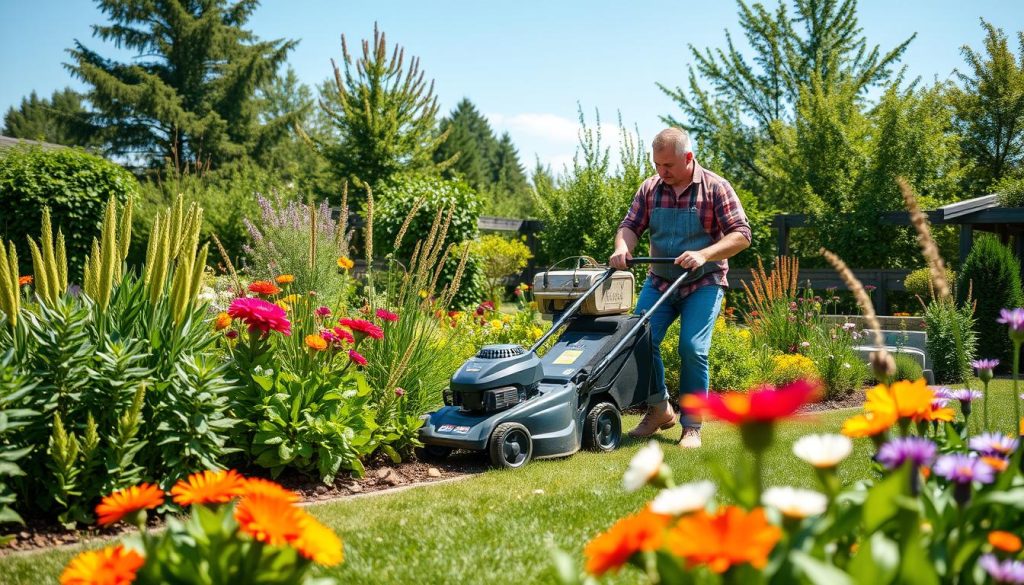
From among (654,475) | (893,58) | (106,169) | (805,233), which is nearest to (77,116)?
(106,169)

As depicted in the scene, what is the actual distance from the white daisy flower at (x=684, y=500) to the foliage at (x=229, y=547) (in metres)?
0.57

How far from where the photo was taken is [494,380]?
157 inches

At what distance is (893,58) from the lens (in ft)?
86.5

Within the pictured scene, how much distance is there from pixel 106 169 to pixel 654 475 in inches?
475

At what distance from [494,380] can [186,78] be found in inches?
1184

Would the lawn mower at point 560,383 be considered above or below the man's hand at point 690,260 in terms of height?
below

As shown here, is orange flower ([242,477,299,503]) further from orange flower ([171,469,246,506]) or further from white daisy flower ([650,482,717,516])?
white daisy flower ([650,482,717,516])

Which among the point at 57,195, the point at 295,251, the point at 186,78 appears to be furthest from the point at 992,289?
the point at 186,78

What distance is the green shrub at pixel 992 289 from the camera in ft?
28.9

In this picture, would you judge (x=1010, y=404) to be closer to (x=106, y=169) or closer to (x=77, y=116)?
(x=106, y=169)

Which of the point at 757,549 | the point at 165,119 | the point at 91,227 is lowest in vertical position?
the point at 757,549

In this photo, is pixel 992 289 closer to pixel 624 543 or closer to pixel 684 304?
pixel 684 304

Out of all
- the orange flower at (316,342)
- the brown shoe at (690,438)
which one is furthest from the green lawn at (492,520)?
the orange flower at (316,342)

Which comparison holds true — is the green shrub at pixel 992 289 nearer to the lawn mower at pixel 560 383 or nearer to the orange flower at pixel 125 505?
the lawn mower at pixel 560 383
